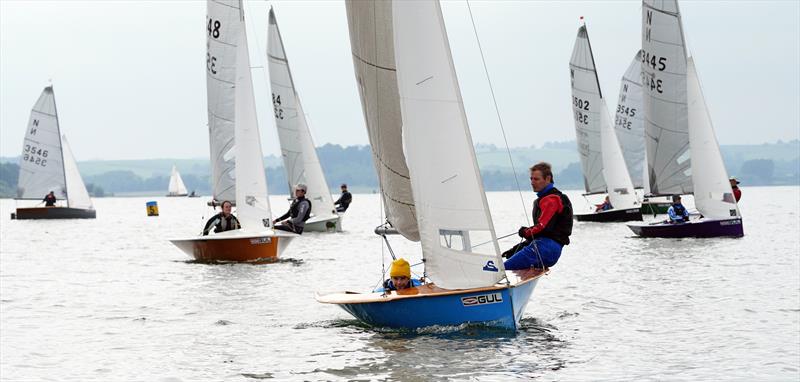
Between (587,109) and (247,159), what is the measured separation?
24.1 metres

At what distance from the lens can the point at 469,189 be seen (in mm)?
11094

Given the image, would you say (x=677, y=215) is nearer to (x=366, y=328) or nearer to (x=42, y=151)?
(x=366, y=328)

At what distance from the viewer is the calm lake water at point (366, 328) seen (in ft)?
33.4

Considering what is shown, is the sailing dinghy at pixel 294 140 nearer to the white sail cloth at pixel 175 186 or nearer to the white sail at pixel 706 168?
the white sail at pixel 706 168

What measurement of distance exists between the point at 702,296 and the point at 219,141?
12454 mm

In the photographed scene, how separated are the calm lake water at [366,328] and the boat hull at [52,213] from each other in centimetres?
2698

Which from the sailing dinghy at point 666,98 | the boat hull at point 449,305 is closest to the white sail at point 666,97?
the sailing dinghy at point 666,98

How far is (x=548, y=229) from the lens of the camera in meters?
11.7

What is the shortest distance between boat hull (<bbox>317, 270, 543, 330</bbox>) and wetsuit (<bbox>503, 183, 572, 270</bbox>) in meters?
0.28

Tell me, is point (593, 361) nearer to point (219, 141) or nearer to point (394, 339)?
point (394, 339)

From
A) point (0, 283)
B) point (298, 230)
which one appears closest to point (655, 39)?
point (298, 230)

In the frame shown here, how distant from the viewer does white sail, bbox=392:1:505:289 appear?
36.3 feet

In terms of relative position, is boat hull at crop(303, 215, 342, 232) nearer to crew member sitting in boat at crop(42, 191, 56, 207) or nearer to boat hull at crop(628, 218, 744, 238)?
boat hull at crop(628, 218, 744, 238)

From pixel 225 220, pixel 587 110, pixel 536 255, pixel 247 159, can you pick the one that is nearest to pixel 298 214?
pixel 247 159
